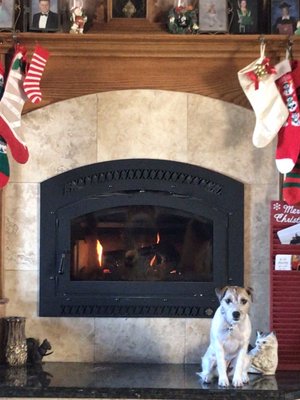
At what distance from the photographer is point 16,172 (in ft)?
10.7

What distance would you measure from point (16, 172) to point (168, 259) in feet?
2.40

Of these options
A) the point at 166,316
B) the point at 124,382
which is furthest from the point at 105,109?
the point at 124,382

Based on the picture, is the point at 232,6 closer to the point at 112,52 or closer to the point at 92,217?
the point at 112,52

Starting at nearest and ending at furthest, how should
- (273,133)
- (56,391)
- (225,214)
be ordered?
(56,391) → (273,133) → (225,214)

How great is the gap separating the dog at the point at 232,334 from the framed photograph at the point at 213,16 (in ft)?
3.44

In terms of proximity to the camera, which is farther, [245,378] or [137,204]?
[137,204]

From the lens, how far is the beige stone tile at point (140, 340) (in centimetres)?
323

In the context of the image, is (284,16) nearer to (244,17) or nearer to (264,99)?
(244,17)

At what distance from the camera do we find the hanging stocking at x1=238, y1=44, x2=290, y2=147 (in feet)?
10.0

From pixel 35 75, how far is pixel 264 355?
4.59 ft

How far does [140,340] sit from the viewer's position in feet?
10.6

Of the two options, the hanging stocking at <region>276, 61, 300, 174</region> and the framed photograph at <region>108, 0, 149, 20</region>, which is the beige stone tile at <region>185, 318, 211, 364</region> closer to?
the hanging stocking at <region>276, 61, 300, 174</region>

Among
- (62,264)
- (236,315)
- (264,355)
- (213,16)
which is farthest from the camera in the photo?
(62,264)

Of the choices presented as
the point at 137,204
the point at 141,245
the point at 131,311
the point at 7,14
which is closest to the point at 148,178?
the point at 137,204
